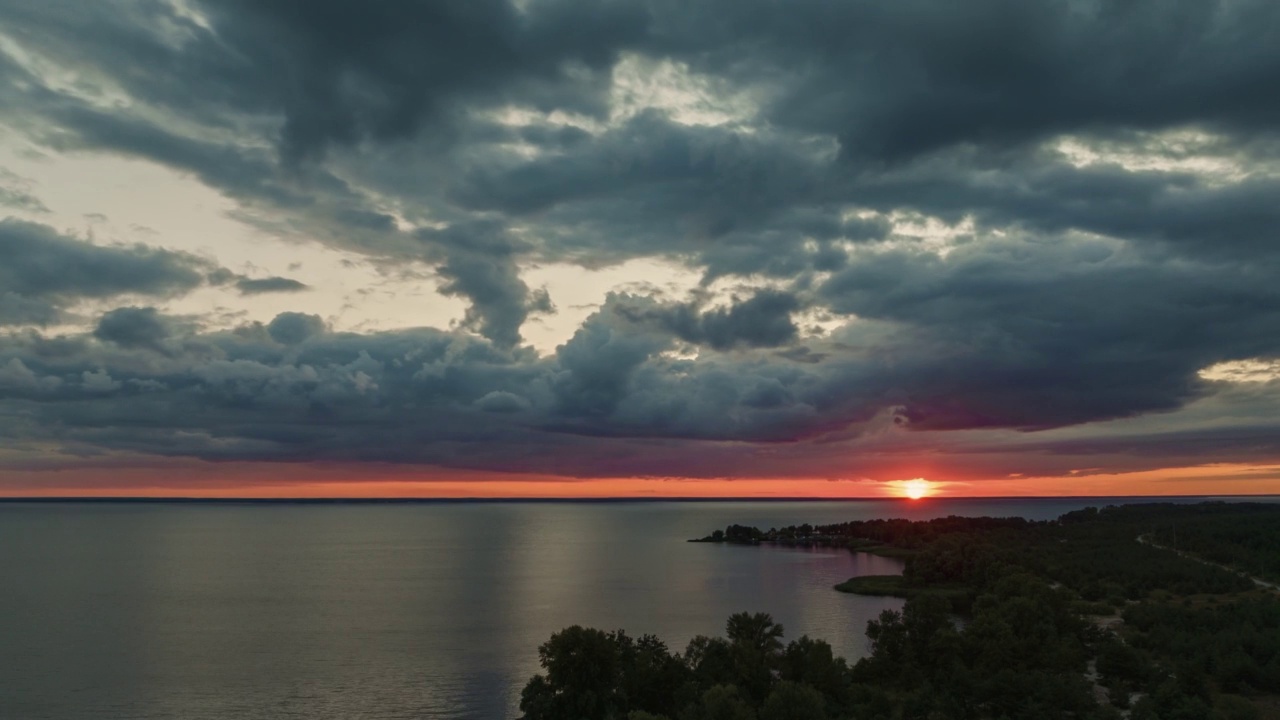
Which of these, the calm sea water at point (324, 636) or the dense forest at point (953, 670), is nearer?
the dense forest at point (953, 670)

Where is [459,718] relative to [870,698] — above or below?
below

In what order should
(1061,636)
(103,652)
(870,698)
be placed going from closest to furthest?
(870,698) → (1061,636) → (103,652)

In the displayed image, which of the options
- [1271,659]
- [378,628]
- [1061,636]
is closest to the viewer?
[1271,659]

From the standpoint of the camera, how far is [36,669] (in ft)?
361

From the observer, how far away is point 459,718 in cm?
8494

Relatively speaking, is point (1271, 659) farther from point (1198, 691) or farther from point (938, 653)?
point (938, 653)

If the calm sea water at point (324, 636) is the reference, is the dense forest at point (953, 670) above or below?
above

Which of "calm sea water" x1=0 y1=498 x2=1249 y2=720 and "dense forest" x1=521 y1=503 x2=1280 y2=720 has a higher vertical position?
"dense forest" x1=521 y1=503 x2=1280 y2=720

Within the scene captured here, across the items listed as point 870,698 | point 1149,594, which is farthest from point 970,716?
point 1149,594

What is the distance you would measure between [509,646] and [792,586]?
89.0 meters

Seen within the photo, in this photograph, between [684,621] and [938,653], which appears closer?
[938,653]

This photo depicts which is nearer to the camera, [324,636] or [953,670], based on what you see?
[953,670]

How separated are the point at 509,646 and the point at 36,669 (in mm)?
59436

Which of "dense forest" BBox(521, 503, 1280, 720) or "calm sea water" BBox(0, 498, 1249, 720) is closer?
"dense forest" BBox(521, 503, 1280, 720)
